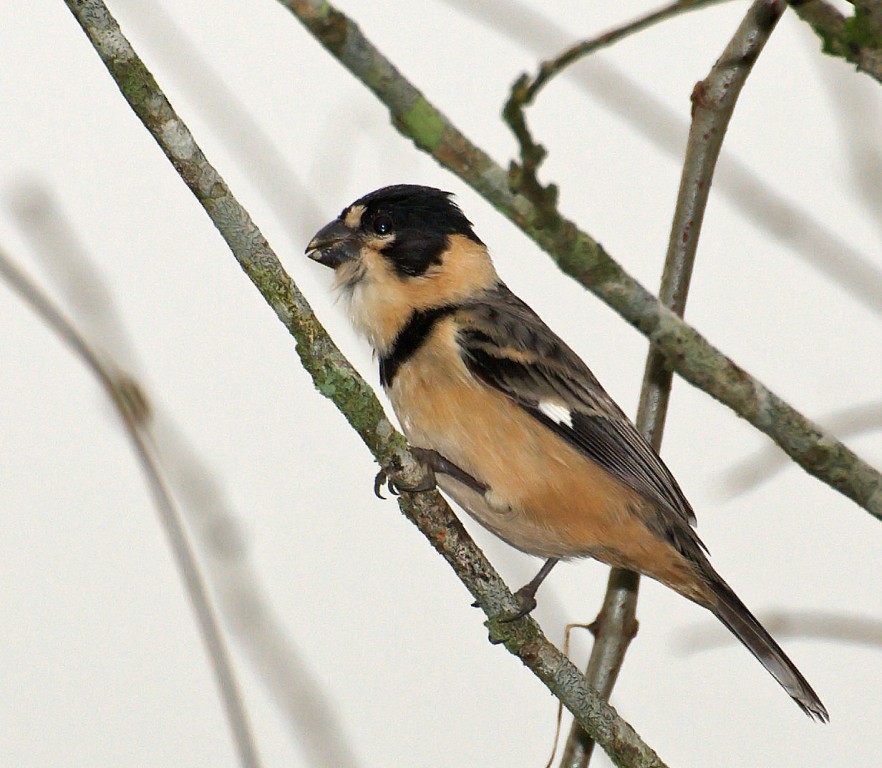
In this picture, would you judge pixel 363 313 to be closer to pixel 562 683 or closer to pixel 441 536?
pixel 441 536

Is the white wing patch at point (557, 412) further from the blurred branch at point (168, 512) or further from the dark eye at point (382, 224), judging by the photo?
the blurred branch at point (168, 512)

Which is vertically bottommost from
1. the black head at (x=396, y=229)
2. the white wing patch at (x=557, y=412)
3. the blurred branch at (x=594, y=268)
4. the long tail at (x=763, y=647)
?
the long tail at (x=763, y=647)

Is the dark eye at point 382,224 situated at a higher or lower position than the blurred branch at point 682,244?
higher

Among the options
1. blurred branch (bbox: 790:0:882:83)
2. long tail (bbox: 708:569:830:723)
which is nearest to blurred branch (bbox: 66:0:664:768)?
long tail (bbox: 708:569:830:723)

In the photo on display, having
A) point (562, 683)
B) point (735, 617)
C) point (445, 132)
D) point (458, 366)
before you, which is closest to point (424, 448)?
point (458, 366)

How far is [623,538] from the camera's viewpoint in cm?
296

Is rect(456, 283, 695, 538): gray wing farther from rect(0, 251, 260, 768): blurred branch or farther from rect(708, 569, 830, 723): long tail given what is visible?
rect(0, 251, 260, 768): blurred branch

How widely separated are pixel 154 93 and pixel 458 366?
1355mm

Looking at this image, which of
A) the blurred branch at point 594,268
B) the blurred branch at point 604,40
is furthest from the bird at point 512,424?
the blurred branch at point 604,40

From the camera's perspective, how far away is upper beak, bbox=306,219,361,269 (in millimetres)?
3199

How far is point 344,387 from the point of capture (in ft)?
6.49

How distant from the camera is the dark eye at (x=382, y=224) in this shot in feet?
10.7

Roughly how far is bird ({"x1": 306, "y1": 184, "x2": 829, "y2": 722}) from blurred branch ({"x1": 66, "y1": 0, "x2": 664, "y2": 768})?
41cm

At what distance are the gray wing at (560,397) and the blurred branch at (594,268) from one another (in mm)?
1006
